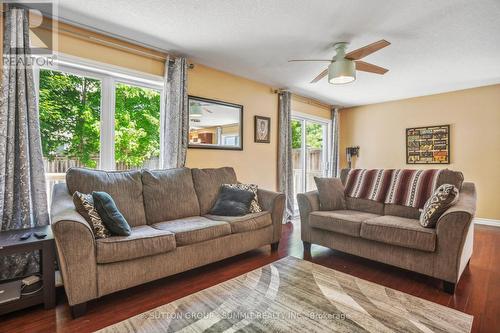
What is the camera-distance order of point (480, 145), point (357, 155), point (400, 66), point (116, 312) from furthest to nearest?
1. point (357, 155)
2. point (480, 145)
3. point (400, 66)
4. point (116, 312)

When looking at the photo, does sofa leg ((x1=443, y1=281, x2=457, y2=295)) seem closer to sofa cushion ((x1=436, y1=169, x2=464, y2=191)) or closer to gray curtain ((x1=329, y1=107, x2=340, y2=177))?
sofa cushion ((x1=436, y1=169, x2=464, y2=191))

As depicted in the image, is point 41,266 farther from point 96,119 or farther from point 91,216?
point 96,119

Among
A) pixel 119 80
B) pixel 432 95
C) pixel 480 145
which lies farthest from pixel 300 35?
pixel 480 145

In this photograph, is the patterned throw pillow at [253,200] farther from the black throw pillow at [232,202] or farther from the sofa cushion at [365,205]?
the sofa cushion at [365,205]

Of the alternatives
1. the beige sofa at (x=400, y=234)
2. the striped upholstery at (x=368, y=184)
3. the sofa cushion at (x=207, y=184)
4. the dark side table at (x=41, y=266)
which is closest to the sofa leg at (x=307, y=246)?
the beige sofa at (x=400, y=234)

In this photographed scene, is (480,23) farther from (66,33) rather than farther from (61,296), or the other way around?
(61,296)

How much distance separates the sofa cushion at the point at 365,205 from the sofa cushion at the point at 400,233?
1.36 ft

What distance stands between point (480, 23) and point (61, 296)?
436 centimetres

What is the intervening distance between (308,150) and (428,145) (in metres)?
2.25

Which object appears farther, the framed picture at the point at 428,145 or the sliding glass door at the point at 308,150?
the sliding glass door at the point at 308,150

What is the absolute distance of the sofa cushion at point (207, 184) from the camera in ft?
10.2

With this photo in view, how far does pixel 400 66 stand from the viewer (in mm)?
3602

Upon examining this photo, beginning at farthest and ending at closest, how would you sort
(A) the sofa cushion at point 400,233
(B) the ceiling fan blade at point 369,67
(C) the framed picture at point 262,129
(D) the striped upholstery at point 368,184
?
(C) the framed picture at point 262,129, (D) the striped upholstery at point 368,184, (B) the ceiling fan blade at point 369,67, (A) the sofa cushion at point 400,233

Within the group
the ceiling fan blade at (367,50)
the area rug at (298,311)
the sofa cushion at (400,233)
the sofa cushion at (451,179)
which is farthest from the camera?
the sofa cushion at (451,179)
